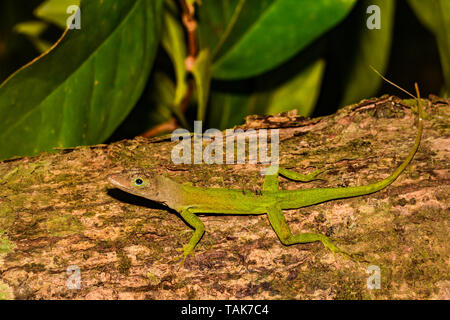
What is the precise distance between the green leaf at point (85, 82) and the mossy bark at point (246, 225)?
0.65 feet

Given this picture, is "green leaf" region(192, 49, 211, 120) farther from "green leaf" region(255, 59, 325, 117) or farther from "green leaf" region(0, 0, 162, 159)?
"green leaf" region(255, 59, 325, 117)

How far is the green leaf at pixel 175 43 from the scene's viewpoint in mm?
3533

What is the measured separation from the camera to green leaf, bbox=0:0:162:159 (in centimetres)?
251

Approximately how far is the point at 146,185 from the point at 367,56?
2356mm

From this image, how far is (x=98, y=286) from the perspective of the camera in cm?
236

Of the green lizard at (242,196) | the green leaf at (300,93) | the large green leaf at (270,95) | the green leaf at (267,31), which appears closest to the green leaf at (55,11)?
the green leaf at (267,31)

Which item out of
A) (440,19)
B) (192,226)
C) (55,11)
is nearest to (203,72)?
(192,226)

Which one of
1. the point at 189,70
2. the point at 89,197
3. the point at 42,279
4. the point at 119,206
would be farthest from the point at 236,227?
the point at 189,70

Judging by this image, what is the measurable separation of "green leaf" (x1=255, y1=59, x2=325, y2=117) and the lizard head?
1387 mm

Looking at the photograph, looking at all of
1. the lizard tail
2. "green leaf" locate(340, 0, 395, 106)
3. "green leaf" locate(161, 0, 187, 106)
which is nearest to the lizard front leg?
the lizard tail

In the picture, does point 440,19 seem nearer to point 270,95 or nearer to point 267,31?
point 267,31

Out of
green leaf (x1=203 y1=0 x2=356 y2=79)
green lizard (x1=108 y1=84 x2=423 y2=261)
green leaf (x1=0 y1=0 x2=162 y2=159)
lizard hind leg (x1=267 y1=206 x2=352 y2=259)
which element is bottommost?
lizard hind leg (x1=267 y1=206 x2=352 y2=259)

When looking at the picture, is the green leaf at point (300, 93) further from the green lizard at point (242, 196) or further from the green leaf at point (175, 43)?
the green lizard at point (242, 196)

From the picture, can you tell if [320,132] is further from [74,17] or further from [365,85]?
[74,17]
